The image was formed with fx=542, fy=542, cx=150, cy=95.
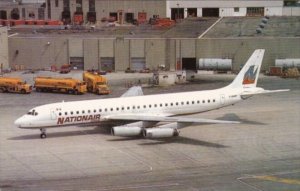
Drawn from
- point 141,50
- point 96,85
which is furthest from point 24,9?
point 96,85

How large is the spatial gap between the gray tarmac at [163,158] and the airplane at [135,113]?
1.24 metres

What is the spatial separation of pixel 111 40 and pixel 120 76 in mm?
10845

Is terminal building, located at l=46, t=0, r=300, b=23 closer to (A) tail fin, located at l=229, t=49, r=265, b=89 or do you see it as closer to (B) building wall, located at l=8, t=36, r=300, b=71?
(B) building wall, located at l=8, t=36, r=300, b=71

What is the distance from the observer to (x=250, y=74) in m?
57.8

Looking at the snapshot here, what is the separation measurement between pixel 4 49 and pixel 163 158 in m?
70.1

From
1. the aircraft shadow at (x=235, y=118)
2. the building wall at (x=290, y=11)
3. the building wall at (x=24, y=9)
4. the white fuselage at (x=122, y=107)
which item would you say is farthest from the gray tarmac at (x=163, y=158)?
the building wall at (x=24, y=9)

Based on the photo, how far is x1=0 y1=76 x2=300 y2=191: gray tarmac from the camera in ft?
125

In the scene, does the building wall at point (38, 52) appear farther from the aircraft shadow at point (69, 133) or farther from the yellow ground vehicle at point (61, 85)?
the aircraft shadow at point (69, 133)

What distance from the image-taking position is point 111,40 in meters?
106

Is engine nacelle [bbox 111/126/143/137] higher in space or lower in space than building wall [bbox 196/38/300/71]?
lower

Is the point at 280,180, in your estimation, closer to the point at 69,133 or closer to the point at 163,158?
the point at 163,158

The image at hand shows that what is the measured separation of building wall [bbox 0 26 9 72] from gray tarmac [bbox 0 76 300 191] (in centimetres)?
4418

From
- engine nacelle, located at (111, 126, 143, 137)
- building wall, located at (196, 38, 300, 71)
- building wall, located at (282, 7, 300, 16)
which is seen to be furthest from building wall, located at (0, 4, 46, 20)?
engine nacelle, located at (111, 126, 143, 137)

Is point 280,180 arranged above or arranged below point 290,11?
below
